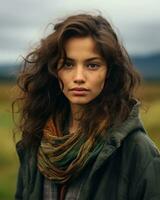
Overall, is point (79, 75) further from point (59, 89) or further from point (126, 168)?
point (126, 168)

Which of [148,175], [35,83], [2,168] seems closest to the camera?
[148,175]

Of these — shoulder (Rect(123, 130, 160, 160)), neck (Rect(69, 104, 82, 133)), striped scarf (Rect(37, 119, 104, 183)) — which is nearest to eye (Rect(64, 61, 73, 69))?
neck (Rect(69, 104, 82, 133))

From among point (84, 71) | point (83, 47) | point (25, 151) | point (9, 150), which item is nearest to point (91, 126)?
point (84, 71)

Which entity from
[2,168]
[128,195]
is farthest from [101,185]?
[2,168]

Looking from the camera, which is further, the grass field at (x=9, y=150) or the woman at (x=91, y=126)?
the grass field at (x=9, y=150)

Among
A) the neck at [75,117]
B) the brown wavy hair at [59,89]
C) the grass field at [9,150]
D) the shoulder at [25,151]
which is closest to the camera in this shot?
the brown wavy hair at [59,89]

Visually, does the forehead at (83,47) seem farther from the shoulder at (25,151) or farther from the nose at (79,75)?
the shoulder at (25,151)

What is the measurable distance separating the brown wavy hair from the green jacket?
0.08 meters

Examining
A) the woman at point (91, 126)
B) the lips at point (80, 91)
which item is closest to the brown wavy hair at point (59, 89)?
the woman at point (91, 126)

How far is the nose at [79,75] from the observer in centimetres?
454

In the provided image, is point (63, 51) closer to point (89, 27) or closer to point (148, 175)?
point (89, 27)

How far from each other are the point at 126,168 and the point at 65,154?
316mm

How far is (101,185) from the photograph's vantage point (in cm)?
456

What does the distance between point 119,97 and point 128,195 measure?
1.62ft
